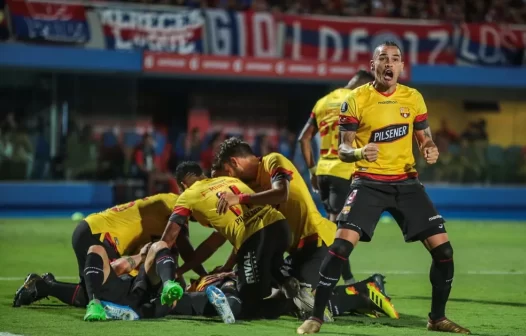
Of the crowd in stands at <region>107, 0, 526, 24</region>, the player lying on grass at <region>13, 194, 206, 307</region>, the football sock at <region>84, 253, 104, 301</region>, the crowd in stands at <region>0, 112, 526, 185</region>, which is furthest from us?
the crowd in stands at <region>107, 0, 526, 24</region>

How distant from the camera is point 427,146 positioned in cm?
783

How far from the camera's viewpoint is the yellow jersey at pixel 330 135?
35.6 ft

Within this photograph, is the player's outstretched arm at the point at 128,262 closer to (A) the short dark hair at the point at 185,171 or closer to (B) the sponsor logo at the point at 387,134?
(A) the short dark hair at the point at 185,171

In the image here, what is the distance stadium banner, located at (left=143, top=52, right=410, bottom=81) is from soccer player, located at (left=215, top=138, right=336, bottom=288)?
1548 centimetres

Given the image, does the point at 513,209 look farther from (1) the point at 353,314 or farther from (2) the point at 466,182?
(1) the point at 353,314

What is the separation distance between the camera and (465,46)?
88.3 feet

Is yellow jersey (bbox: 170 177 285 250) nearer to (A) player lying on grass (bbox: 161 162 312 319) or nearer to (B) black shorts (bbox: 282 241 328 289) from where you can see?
(A) player lying on grass (bbox: 161 162 312 319)

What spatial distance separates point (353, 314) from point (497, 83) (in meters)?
19.3

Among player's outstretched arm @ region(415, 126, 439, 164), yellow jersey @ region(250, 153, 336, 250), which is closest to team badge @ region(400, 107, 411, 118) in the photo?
player's outstretched arm @ region(415, 126, 439, 164)

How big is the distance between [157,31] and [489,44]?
898 centimetres

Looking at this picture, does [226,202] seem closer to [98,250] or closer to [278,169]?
[278,169]

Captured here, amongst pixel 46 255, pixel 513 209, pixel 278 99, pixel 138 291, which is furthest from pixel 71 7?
pixel 138 291

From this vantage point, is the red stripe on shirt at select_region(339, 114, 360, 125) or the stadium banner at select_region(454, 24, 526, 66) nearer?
A: the red stripe on shirt at select_region(339, 114, 360, 125)

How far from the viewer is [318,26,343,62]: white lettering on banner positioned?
25.7m
